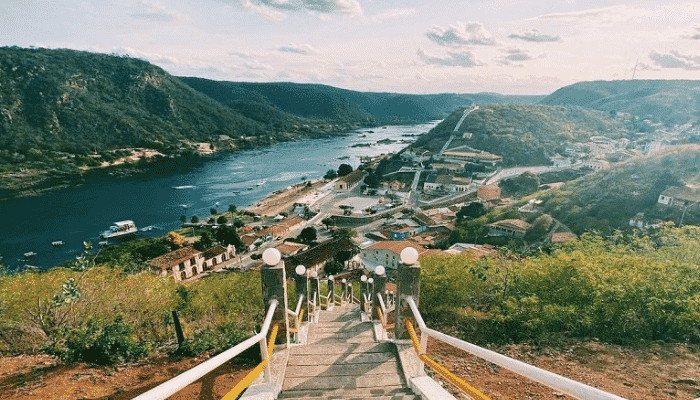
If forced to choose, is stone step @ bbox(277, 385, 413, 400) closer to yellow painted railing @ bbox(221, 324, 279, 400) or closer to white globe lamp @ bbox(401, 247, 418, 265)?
yellow painted railing @ bbox(221, 324, 279, 400)

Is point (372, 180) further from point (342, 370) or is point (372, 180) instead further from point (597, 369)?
point (342, 370)

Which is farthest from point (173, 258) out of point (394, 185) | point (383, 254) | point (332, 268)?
point (394, 185)

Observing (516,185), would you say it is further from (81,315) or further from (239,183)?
(81,315)

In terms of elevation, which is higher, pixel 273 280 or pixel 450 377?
pixel 273 280

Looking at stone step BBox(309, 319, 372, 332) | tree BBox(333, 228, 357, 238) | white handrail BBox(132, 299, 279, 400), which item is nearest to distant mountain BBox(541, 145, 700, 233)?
tree BBox(333, 228, 357, 238)

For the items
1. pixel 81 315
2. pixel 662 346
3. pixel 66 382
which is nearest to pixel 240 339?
pixel 66 382

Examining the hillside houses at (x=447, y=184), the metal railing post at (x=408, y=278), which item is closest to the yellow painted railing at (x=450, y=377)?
the metal railing post at (x=408, y=278)
